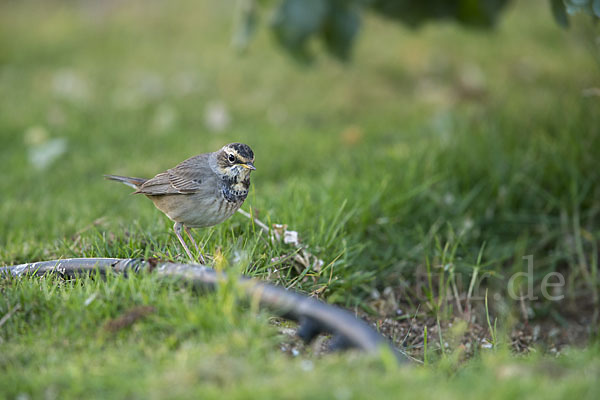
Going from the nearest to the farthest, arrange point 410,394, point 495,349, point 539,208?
point 410,394, point 495,349, point 539,208

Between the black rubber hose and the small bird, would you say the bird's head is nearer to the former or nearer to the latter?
the small bird

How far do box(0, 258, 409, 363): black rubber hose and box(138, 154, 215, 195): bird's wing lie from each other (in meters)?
0.83

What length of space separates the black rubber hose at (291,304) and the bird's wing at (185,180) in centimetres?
83

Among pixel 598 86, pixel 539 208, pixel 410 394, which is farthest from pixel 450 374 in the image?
pixel 598 86

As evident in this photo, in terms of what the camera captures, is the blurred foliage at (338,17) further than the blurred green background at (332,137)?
Yes

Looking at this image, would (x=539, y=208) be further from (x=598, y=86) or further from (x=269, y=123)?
(x=269, y=123)

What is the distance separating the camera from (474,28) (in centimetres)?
650

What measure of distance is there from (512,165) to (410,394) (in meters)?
3.89

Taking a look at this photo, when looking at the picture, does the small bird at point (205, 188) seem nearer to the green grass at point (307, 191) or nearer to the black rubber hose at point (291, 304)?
the green grass at point (307, 191)

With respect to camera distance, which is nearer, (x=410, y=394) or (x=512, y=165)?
(x=410, y=394)

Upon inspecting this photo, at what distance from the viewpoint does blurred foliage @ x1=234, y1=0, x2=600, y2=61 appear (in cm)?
571

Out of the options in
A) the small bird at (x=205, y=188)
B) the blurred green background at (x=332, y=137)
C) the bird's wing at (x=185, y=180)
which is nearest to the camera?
the small bird at (x=205, y=188)

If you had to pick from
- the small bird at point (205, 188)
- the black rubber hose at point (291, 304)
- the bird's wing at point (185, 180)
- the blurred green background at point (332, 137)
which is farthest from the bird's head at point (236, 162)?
the black rubber hose at point (291, 304)

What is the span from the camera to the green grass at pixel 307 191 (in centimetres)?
273
